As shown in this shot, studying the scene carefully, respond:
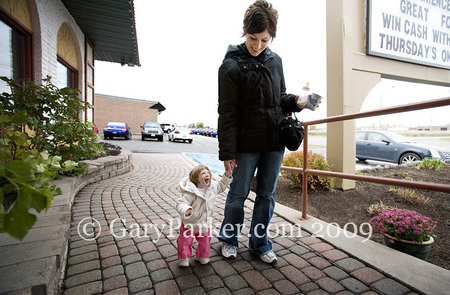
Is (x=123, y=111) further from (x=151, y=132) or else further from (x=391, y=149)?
(x=391, y=149)

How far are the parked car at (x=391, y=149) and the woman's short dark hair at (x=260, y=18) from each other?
777 cm

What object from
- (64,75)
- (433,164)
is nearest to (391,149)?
(433,164)

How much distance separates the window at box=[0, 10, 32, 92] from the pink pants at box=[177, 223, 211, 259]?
341 cm

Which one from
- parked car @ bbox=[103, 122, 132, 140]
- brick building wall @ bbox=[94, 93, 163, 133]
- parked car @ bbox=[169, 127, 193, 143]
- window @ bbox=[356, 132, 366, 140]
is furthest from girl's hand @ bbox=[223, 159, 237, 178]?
brick building wall @ bbox=[94, 93, 163, 133]

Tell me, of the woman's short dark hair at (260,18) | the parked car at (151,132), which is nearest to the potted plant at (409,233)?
the woman's short dark hair at (260,18)

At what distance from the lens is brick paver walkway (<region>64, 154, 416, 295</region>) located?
1486 millimetres

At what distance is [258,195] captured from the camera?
187cm

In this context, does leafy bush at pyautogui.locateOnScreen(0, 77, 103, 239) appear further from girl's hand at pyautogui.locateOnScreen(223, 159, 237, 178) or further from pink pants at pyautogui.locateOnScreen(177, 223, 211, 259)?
girl's hand at pyautogui.locateOnScreen(223, 159, 237, 178)

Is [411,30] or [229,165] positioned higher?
[411,30]

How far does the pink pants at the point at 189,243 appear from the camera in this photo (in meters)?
1.68

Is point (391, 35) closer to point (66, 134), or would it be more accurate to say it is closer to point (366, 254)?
point (366, 254)

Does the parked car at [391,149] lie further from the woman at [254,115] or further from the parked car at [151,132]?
the parked car at [151,132]

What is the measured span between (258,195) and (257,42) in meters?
1.13

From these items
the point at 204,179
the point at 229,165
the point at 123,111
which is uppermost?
the point at 123,111
